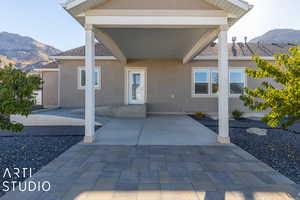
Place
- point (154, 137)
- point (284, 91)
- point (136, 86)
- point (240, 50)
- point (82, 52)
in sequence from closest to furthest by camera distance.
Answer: point (284, 91) → point (154, 137) → point (136, 86) → point (82, 52) → point (240, 50)

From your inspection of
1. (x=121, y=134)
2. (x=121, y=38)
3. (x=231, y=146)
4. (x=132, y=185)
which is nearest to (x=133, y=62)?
(x=121, y=38)

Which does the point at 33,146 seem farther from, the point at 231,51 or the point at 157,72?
the point at 231,51

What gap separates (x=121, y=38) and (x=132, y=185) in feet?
17.6

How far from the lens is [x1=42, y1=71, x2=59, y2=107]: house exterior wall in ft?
37.9

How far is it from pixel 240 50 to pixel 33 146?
40.8 feet

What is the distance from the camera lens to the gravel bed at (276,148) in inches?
130

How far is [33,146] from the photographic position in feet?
14.9

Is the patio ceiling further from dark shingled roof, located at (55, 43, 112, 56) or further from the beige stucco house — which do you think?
dark shingled roof, located at (55, 43, 112, 56)

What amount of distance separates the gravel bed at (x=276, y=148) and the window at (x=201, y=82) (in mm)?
4148

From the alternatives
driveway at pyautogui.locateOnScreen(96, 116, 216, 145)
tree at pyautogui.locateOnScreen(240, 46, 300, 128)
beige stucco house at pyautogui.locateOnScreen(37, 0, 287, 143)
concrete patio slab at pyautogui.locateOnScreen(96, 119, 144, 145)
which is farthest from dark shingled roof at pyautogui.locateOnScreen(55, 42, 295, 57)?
tree at pyautogui.locateOnScreen(240, 46, 300, 128)

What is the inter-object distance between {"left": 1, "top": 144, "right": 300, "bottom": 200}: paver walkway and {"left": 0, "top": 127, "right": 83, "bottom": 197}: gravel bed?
0.41 m

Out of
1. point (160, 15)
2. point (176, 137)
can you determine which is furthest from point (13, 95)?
point (176, 137)

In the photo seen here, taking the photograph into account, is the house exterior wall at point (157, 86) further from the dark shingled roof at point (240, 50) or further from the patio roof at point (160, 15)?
the patio roof at point (160, 15)

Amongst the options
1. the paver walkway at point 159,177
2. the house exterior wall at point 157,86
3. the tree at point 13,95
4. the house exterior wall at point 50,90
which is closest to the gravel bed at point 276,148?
the paver walkway at point 159,177
